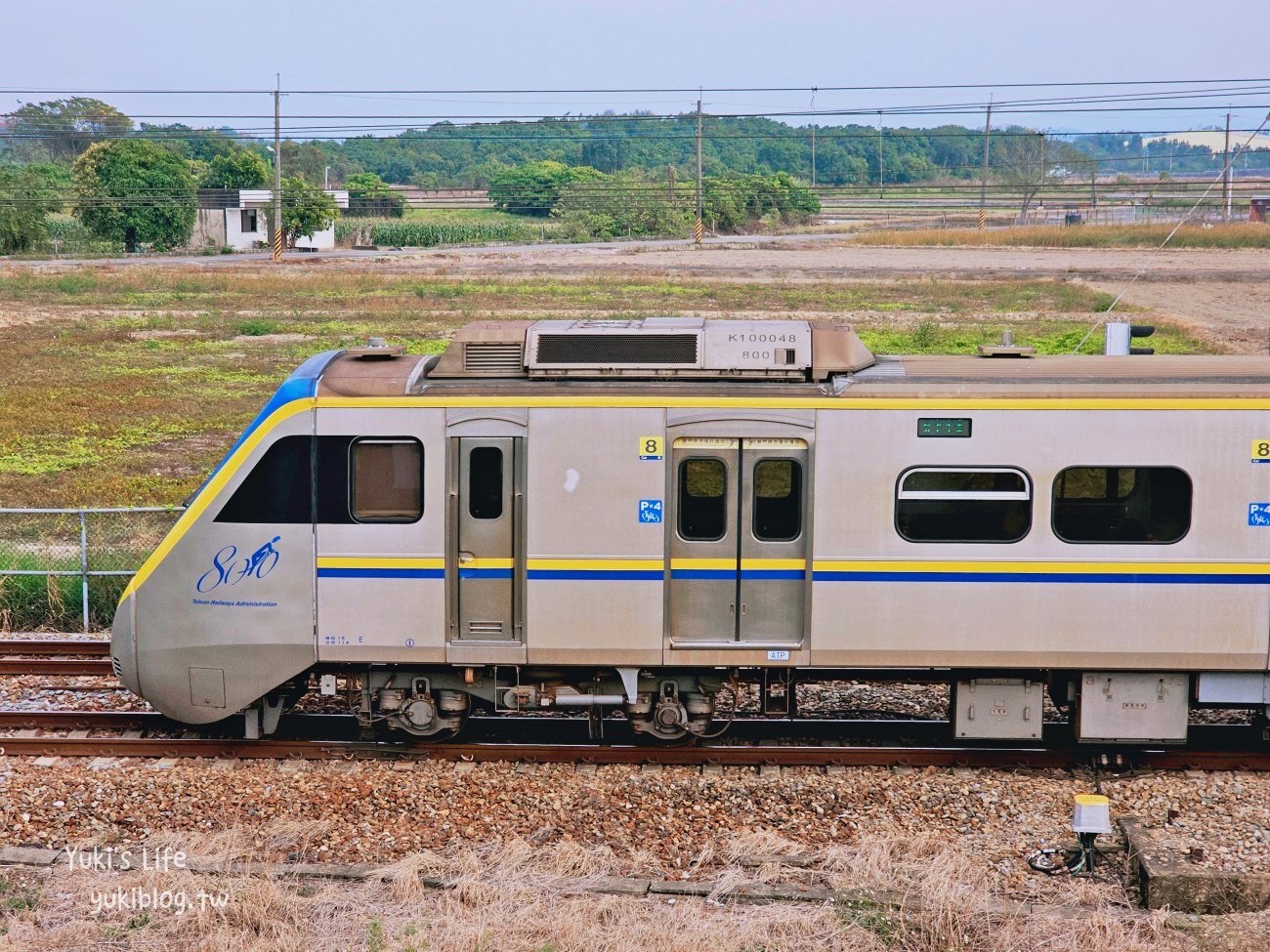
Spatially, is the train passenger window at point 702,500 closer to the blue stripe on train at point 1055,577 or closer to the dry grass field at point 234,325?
the blue stripe on train at point 1055,577

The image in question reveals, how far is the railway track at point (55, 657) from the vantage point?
13.7 meters

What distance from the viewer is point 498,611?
11.0 metres

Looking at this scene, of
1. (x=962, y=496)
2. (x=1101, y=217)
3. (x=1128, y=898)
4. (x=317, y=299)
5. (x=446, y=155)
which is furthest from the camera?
(x=446, y=155)

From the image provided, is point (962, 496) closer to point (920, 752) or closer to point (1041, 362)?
point (1041, 362)

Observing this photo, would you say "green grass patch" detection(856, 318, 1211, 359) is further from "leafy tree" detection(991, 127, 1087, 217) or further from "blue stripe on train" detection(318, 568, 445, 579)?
"leafy tree" detection(991, 127, 1087, 217)

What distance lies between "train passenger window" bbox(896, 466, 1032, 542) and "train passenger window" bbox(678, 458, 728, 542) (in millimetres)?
1392

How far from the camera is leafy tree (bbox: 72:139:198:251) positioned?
75.5m

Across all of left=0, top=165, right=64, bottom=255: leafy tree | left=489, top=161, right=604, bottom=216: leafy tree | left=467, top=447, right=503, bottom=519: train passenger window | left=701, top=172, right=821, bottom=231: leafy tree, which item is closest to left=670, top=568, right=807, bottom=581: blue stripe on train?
left=467, top=447, right=503, bottom=519: train passenger window

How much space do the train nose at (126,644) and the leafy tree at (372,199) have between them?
70.4 m

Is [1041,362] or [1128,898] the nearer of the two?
[1128,898]

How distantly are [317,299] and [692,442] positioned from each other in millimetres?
42877

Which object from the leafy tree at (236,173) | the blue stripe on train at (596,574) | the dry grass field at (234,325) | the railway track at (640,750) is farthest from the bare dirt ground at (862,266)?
the blue stripe on train at (596,574)

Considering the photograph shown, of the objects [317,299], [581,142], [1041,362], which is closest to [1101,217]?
[581,142]

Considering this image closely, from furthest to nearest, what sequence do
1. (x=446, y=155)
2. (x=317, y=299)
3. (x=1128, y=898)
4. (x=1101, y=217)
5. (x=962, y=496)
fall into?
1. (x=446, y=155)
2. (x=1101, y=217)
3. (x=317, y=299)
4. (x=962, y=496)
5. (x=1128, y=898)
